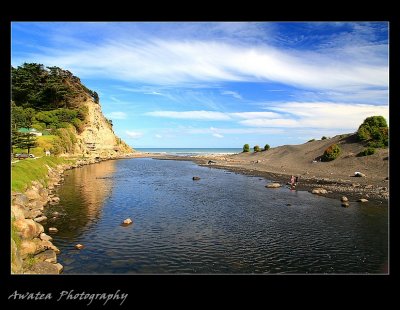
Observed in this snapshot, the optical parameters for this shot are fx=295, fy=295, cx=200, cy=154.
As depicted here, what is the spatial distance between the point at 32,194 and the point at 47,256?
20.2 meters

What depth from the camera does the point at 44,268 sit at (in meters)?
19.3

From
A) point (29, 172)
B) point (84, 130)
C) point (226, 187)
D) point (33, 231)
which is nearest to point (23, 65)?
point (84, 130)

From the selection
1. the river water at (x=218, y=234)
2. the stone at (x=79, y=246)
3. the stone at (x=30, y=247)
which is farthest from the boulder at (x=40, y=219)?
the stone at (x=79, y=246)

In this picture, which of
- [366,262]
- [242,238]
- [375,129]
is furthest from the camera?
[375,129]

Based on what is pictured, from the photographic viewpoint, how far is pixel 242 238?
28281 millimetres

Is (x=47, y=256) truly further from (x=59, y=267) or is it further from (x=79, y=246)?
(x=79, y=246)

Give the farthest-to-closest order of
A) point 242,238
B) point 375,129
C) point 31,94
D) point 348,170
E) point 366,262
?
point 31,94
point 375,129
point 348,170
point 242,238
point 366,262

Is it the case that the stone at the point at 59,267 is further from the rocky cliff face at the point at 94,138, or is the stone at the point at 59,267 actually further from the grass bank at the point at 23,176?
the rocky cliff face at the point at 94,138

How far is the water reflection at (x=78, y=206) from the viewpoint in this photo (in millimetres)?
30031

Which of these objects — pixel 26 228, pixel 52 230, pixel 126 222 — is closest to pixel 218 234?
pixel 126 222
